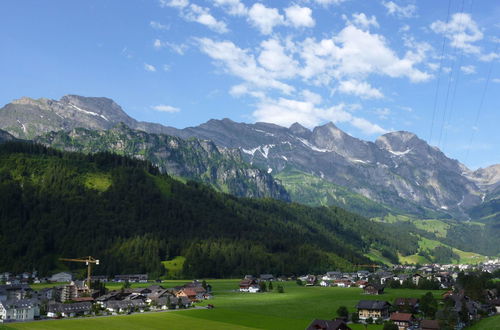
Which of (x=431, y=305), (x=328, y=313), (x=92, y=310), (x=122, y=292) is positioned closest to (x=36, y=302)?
(x=92, y=310)

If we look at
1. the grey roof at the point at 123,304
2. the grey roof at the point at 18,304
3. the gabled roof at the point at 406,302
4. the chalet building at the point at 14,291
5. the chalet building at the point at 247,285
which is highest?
the gabled roof at the point at 406,302

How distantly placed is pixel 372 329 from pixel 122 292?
76.2m

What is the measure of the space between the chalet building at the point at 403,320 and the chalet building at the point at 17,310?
8209 centimetres

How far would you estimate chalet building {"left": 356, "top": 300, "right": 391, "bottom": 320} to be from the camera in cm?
11675

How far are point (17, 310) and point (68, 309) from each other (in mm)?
11294

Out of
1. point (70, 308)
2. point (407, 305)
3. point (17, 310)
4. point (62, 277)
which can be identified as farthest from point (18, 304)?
point (407, 305)

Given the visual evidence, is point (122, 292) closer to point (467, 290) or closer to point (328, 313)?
point (328, 313)

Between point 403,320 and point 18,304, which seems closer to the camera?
point 403,320

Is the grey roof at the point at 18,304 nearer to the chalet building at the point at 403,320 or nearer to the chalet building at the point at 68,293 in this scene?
the chalet building at the point at 68,293

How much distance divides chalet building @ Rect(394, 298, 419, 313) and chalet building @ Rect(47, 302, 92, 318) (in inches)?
3041

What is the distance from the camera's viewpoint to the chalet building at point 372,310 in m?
117

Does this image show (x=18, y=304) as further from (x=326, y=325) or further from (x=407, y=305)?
(x=407, y=305)

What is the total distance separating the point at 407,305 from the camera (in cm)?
11800

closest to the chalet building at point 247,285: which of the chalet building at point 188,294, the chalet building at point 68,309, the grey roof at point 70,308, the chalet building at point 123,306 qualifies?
the chalet building at point 188,294
